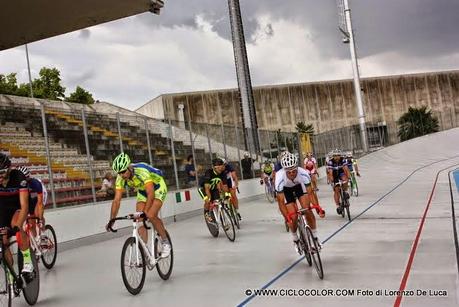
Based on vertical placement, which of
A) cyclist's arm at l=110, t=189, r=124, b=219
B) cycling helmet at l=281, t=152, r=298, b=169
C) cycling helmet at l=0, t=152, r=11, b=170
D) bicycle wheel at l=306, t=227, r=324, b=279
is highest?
cycling helmet at l=0, t=152, r=11, b=170

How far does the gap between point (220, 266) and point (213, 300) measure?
190cm

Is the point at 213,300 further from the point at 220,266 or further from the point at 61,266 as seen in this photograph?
the point at 61,266

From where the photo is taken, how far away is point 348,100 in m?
53.1

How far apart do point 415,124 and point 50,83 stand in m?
33.3

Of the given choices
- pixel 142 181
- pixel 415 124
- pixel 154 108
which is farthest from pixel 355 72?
pixel 142 181

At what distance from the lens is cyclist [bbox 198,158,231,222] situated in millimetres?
10047

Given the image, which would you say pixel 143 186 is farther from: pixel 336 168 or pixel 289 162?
pixel 336 168

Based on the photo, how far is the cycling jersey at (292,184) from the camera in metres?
6.63

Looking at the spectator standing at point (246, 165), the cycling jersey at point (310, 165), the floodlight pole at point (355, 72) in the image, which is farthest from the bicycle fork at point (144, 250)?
the floodlight pole at point (355, 72)

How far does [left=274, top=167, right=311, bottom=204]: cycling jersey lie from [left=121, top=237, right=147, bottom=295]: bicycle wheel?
1874 mm

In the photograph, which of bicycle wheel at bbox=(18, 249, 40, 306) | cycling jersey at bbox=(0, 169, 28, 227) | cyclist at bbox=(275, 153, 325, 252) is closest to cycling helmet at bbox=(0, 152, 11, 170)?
cycling jersey at bbox=(0, 169, 28, 227)

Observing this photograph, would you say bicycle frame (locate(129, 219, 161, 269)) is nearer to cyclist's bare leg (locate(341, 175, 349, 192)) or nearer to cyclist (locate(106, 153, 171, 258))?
cyclist (locate(106, 153, 171, 258))

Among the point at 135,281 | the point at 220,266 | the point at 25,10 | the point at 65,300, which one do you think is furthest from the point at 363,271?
the point at 25,10

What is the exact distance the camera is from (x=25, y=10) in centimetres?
1487
